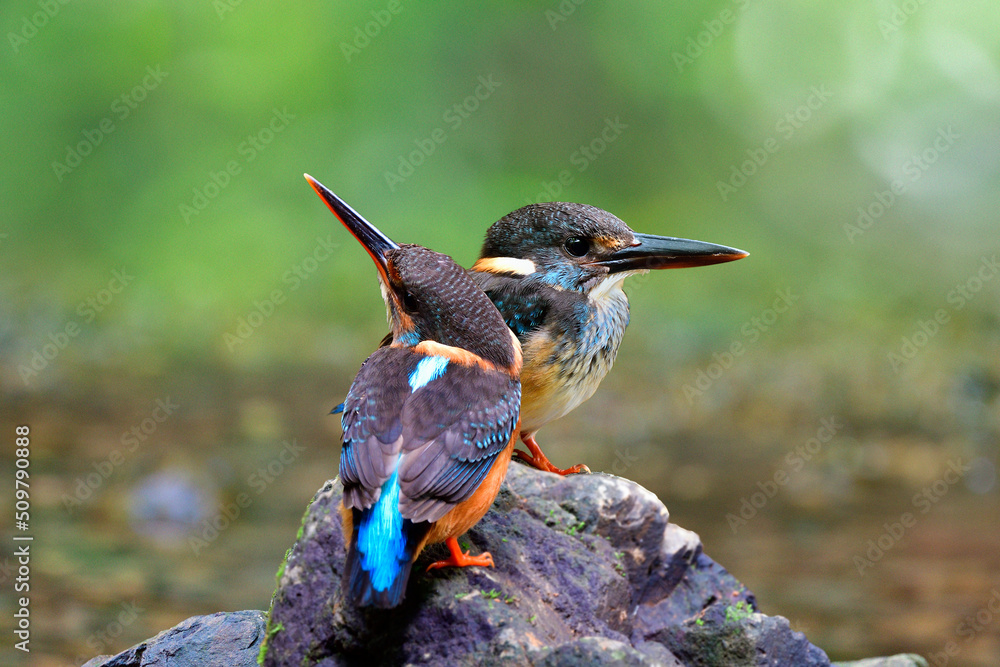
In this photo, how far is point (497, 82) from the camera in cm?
1140

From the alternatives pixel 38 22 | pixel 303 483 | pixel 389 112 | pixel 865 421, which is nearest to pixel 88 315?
pixel 38 22

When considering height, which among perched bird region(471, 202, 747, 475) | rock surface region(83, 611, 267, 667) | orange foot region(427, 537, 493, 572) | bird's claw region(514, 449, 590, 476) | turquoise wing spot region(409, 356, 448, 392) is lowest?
rock surface region(83, 611, 267, 667)

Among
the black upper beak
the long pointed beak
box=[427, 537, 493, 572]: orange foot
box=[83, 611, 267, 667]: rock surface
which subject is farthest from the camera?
the black upper beak

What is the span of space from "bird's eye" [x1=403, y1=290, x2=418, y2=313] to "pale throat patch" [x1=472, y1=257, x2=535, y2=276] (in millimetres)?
753

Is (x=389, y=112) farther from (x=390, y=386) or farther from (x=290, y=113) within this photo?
(x=390, y=386)

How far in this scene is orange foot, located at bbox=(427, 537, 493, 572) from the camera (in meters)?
3.24

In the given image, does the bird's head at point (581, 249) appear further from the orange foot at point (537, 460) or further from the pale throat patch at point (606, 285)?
the orange foot at point (537, 460)

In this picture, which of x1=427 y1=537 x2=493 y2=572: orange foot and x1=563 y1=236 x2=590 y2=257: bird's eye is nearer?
x1=427 y1=537 x2=493 y2=572: orange foot

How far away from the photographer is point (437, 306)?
10.8ft

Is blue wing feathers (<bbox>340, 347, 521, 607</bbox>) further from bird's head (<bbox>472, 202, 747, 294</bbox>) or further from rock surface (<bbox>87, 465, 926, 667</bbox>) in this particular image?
bird's head (<bbox>472, 202, 747, 294</bbox>)

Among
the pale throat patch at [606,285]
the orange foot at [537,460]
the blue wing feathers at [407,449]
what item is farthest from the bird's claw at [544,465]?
the blue wing feathers at [407,449]

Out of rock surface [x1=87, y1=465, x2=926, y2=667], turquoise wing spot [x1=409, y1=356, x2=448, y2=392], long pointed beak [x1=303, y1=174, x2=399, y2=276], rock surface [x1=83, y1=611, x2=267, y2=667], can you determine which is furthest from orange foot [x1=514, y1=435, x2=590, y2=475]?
rock surface [x1=83, y1=611, x2=267, y2=667]

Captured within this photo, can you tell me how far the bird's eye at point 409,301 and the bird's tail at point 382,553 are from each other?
696 millimetres

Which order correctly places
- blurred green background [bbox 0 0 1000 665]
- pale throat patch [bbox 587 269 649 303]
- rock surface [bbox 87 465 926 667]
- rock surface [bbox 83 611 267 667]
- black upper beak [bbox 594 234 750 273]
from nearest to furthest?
rock surface [bbox 87 465 926 667] → rock surface [bbox 83 611 267 667] → black upper beak [bbox 594 234 750 273] → pale throat patch [bbox 587 269 649 303] → blurred green background [bbox 0 0 1000 665]
